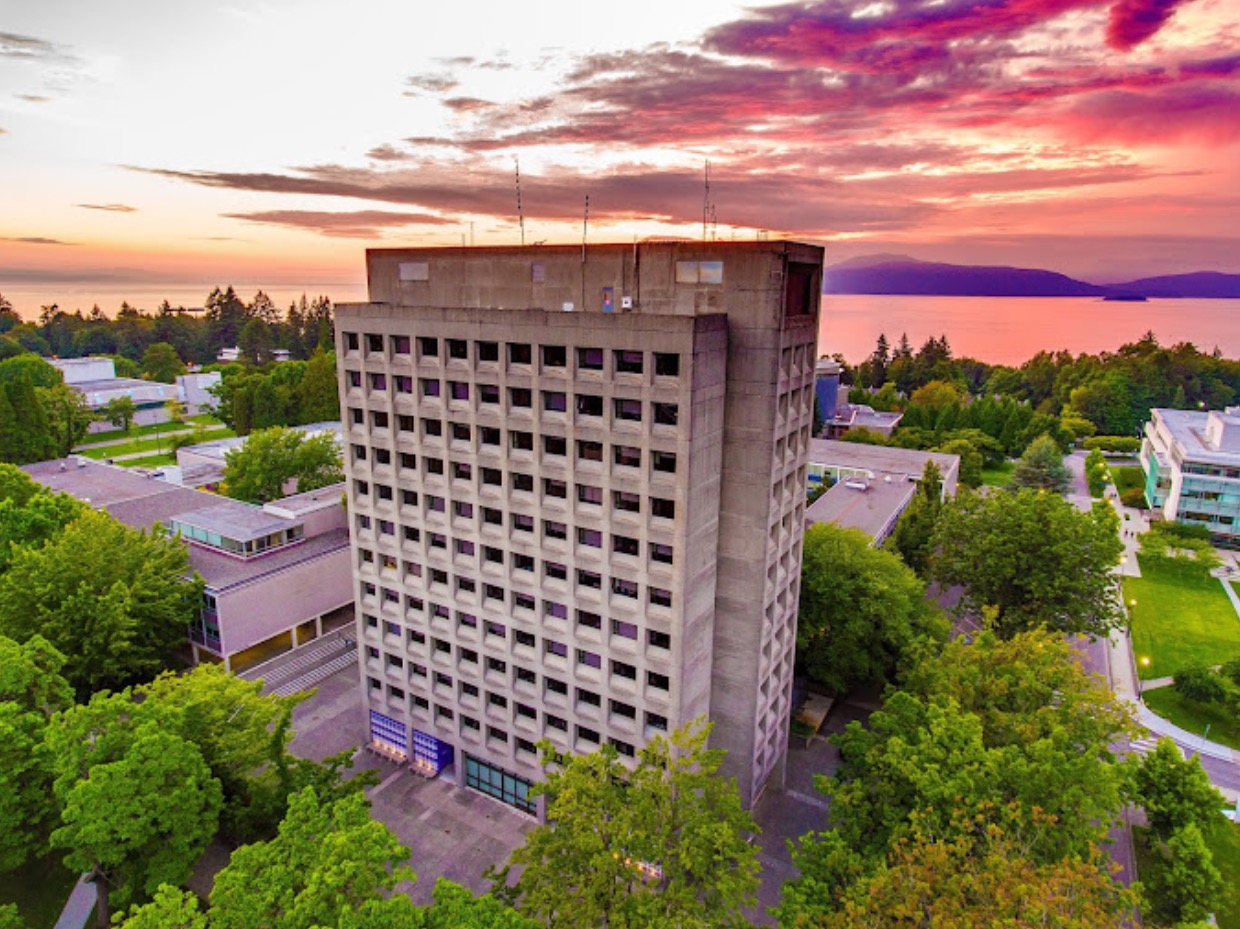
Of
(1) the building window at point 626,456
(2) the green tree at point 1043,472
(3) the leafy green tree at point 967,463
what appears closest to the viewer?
(1) the building window at point 626,456

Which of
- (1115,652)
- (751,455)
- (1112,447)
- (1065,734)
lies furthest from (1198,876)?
(1112,447)

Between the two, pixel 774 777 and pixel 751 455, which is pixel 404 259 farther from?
pixel 774 777

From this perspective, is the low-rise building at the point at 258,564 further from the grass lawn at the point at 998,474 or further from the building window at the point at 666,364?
the grass lawn at the point at 998,474

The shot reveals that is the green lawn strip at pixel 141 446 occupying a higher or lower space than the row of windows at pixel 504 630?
lower

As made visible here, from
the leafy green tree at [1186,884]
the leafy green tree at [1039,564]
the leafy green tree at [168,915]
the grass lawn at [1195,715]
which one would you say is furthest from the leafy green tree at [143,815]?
the grass lawn at [1195,715]

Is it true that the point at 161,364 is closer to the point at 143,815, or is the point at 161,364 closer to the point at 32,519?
the point at 32,519

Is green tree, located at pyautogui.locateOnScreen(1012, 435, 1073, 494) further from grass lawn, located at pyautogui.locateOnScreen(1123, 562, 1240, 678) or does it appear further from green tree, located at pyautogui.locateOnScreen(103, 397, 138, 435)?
green tree, located at pyautogui.locateOnScreen(103, 397, 138, 435)
